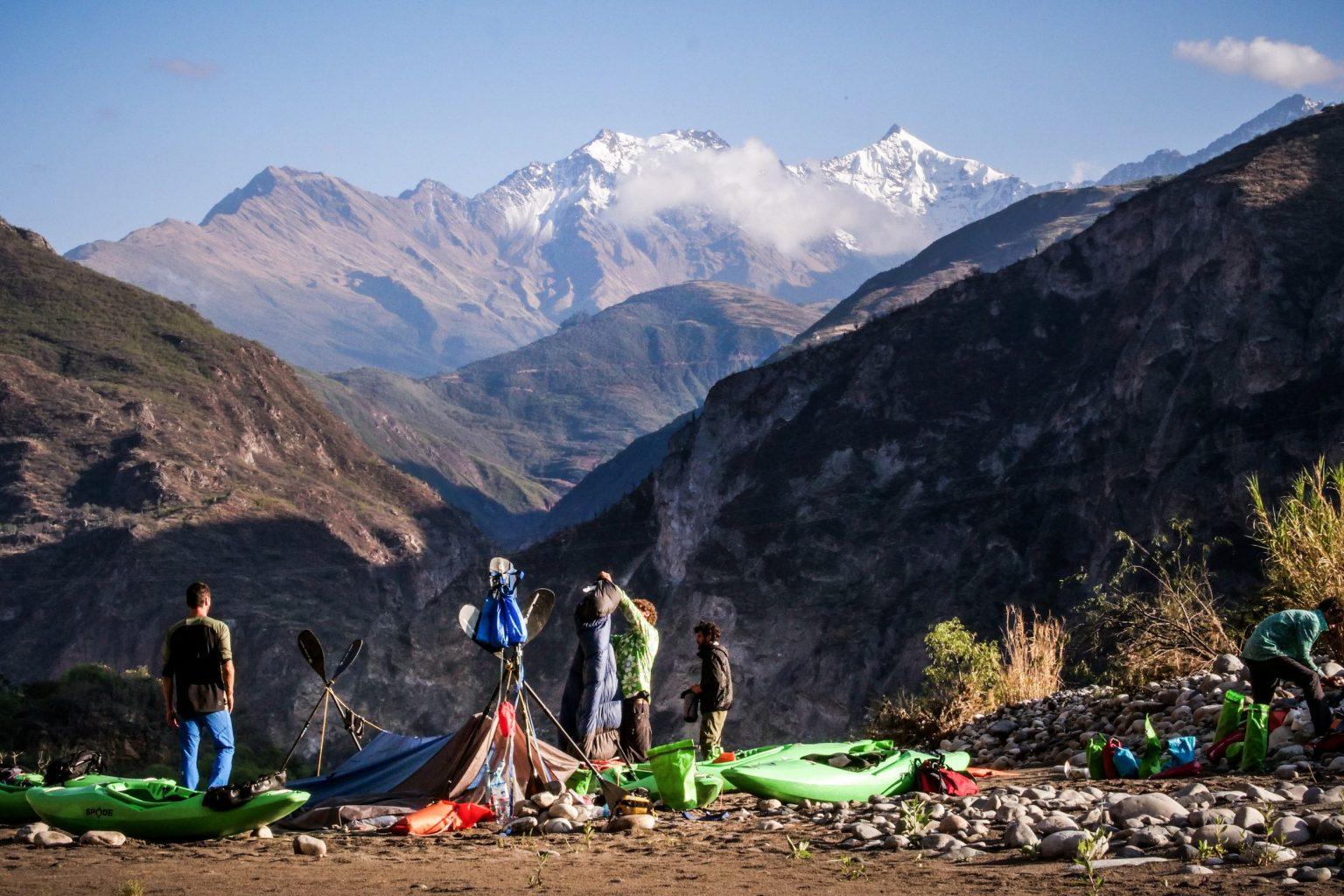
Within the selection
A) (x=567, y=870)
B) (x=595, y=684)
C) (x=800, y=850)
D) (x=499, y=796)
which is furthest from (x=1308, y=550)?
(x=567, y=870)

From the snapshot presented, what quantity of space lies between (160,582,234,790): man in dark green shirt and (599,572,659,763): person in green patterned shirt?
3189 millimetres

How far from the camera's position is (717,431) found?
6569 cm

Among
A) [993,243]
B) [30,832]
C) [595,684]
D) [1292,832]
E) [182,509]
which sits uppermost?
[993,243]

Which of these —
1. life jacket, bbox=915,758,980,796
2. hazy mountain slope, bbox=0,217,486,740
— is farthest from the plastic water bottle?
hazy mountain slope, bbox=0,217,486,740

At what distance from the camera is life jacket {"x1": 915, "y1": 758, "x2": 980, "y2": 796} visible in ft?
31.8

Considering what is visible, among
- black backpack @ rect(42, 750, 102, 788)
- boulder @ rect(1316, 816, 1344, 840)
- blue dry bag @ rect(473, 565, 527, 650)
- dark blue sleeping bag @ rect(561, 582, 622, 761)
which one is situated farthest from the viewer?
dark blue sleeping bag @ rect(561, 582, 622, 761)

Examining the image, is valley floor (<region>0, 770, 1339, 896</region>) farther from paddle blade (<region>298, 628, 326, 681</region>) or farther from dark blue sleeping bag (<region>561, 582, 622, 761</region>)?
paddle blade (<region>298, 628, 326, 681</region>)

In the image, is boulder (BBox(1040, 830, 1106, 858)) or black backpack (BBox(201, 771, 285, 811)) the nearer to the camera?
boulder (BBox(1040, 830, 1106, 858))

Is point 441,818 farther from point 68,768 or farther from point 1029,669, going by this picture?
point 1029,669

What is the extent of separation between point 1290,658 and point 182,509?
7672 cm

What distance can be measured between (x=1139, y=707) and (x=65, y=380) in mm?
85051

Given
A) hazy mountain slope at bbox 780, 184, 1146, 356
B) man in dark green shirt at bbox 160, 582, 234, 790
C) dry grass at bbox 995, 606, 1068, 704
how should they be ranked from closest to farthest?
man in dark green shirt at bbox 160, 582, 234, 790
dry grass at bbox 995, 606, 1068, 704
hazy mountain slope at bbox 780, 184, 1146, 356

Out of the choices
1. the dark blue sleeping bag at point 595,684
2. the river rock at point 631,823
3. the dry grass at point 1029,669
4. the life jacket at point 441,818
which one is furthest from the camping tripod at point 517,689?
the dry grass at point 1029,669

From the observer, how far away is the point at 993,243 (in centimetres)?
15612
